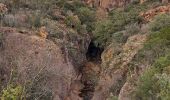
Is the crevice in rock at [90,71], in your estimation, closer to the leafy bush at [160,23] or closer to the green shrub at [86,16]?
the green shrub at [86,16]

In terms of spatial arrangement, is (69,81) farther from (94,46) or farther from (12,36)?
(94,46)

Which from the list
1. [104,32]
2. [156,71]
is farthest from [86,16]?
[156,71]

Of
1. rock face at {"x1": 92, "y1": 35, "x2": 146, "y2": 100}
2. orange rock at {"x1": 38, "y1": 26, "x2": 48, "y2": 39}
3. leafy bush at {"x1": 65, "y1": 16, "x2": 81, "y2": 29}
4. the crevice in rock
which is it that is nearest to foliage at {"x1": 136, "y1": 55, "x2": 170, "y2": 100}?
rock face at {"x1": 92, "y1": 35, "x2": 146, "y2": 100}

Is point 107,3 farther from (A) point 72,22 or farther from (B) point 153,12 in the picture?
(B) point 153,12

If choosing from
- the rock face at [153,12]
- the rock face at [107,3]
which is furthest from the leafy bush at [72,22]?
the rock face at [107,3]

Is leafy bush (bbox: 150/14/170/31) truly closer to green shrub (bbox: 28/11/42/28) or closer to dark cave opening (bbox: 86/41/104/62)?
green shrub (bbox: 28/11/42/28)

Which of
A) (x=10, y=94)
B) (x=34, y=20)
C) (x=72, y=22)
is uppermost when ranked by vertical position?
(x=10, y=94)

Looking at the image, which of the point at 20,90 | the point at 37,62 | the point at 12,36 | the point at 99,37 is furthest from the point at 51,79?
the point at 99,37

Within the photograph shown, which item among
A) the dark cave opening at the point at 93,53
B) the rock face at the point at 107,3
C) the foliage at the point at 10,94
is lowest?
the dark cave opening at the point at 93,53
